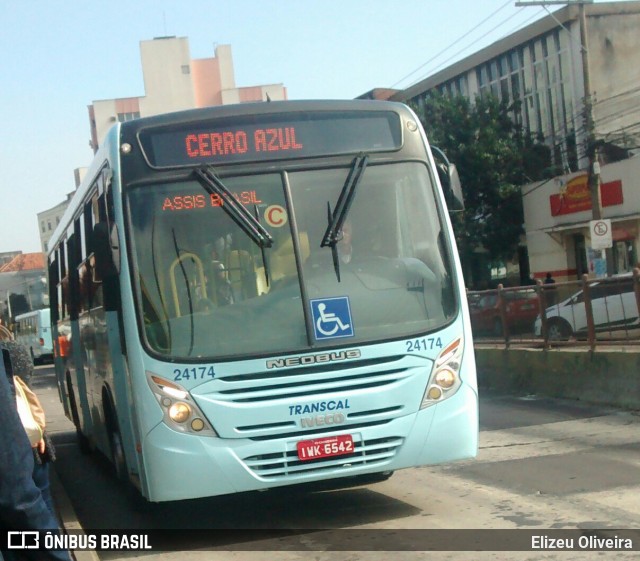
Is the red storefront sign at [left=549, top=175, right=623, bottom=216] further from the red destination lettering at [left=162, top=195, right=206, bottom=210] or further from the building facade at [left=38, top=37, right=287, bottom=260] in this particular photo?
the building facade at [left=38, top=37, right=287, bottom=260]

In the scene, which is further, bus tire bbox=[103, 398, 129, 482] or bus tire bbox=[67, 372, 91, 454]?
bus tire bbox=[67, 372, 91, 454]

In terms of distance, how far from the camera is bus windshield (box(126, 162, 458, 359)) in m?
6.97

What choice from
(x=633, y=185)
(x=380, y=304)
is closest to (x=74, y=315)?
(x=380, y=304)

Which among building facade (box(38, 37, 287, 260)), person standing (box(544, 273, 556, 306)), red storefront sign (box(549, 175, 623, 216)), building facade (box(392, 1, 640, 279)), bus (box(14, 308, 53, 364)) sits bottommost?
bus (box(14, 308, 53, 364))

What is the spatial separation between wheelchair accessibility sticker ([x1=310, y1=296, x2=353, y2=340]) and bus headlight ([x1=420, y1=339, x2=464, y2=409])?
69 centimetres

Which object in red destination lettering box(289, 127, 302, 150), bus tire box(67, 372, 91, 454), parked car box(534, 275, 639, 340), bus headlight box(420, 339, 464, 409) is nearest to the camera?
bus headlight box(420, 339, 464, 409)

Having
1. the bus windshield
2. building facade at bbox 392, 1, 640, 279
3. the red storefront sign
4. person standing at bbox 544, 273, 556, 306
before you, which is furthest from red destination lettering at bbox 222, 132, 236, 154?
building facade at bbox 392, 1, 640, 279

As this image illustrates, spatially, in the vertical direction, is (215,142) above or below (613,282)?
above

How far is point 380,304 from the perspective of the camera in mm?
7176

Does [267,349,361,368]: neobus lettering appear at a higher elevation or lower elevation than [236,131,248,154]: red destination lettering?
lower

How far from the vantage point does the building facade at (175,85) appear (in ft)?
242

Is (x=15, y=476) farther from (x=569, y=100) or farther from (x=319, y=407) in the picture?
(x=569, y=100)

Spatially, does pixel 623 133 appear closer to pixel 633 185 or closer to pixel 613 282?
pixel 633 185

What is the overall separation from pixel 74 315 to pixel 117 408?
11.4 ft
